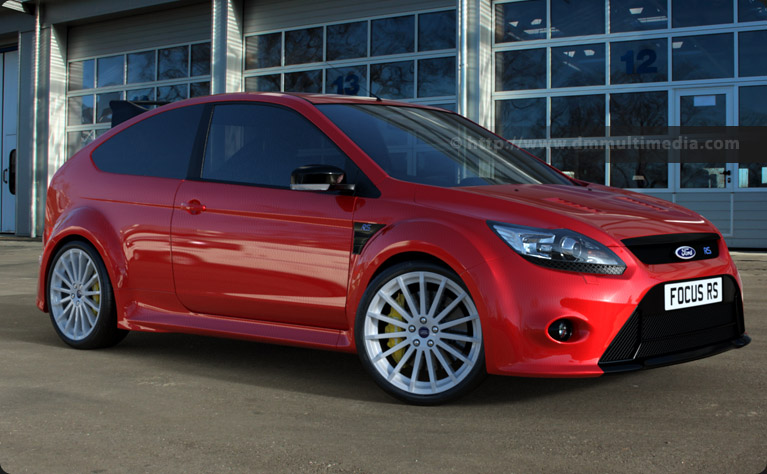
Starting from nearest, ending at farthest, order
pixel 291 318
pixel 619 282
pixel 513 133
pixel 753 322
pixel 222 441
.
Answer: pixel 222 441 → pixel 619 282 → pixel 291 318 → pixel 753 322 → pixel 513 133

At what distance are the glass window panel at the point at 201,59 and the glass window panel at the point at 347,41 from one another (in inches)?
134

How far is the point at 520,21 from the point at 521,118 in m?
1.78

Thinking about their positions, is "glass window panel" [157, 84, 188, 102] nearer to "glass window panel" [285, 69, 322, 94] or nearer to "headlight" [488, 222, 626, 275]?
"glass window panel" [285, 69, 322, 94]

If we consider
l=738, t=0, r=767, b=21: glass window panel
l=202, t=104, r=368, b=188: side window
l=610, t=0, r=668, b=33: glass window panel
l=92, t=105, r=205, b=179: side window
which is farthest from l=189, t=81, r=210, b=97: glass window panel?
l=202, t=104, r=368, b=188: side window

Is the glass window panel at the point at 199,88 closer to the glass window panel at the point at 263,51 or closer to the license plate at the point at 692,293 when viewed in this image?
the glass window panel at the point at 263,51

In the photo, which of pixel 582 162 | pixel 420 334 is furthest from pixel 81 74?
pixel 420 334

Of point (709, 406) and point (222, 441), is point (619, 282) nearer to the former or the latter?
point (709, 406)

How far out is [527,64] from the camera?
16219mm

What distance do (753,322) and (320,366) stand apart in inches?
141

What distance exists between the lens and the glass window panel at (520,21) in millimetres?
16125

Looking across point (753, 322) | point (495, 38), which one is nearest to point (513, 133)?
point (495, 38)

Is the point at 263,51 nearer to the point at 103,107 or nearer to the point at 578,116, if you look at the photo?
the point at 103,107

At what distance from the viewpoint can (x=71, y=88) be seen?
76.7ft

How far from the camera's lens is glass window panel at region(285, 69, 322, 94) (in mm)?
18719
